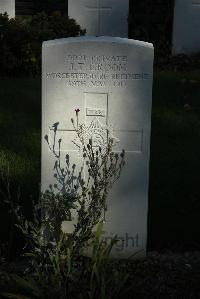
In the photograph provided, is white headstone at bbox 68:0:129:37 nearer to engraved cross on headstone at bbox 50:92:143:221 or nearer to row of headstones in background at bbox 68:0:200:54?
row of headstones in background at bbox 68:0:200:54

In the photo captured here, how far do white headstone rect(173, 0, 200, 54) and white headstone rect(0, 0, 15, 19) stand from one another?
7.99ft

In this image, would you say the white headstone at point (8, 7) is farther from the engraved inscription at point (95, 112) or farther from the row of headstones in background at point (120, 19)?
the engraved inscription at point (95, 112)

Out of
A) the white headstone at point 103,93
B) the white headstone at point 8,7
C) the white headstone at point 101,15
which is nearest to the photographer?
the white headstone at point 103,93

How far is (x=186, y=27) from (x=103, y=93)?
6.69 metres

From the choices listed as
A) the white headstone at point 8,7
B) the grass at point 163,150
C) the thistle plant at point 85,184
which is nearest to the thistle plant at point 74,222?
the thistle plant at point 85,184

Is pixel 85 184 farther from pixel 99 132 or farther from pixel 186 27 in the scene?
pixel 186 27

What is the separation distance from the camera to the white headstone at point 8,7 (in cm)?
993

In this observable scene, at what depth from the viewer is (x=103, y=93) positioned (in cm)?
390

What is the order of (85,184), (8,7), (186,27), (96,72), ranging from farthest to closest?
(186,27) < (8,7) < (85,184) < (96,72)

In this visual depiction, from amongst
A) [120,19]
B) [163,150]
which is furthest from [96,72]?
[120,19]

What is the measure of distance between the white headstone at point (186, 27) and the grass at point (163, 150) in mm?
1381

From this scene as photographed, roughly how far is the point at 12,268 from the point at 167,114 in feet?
11.9

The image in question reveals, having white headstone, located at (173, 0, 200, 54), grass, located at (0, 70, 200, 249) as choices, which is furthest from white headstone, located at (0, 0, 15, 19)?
white headstone, located at (173, 0, 200, 54)

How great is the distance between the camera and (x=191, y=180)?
5535 millimetres
